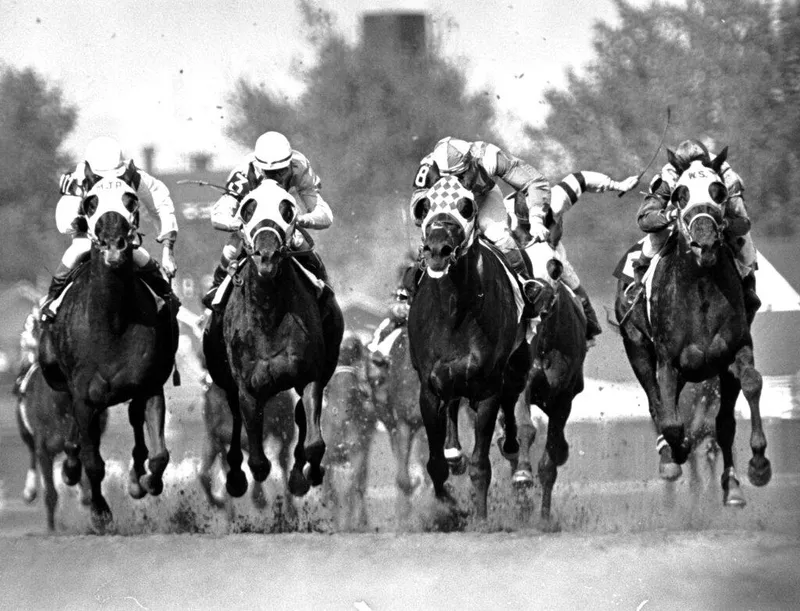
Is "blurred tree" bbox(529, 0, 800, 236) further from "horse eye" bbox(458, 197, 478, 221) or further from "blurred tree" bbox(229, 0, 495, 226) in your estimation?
"horse eye" bbox(458, 197, 478, 221)

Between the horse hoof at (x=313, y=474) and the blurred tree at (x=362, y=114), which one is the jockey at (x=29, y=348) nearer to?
the horse hoof at (x=313, y=474)

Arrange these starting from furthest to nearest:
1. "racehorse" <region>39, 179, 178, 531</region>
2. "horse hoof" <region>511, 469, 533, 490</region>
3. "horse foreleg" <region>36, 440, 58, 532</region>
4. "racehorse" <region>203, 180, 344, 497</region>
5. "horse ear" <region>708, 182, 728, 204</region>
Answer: "horse foreleg" <region>36, 440, 58, 532</region>, "horse hoof" <region>511, 469, 533, 490</region>, "racehorse" <region>39, 179, 178, 531</region>, "horse ear" <region>708, 182, 728, 204</region>, "racehorse" <region>203, 180, 344, 497</region>

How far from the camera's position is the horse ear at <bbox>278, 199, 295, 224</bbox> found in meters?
12.3

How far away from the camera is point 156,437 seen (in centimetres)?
1348

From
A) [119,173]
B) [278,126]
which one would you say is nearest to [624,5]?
[278,126]

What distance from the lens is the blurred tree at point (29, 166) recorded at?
24.4 metres

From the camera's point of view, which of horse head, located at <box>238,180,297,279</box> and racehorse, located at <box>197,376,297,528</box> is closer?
horse head, located at <box>238,180,297,279</box>

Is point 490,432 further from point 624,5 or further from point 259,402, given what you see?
point 624,5

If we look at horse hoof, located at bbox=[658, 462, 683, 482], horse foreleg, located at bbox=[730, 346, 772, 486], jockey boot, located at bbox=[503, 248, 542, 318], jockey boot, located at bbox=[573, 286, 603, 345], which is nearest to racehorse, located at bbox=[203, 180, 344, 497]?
jockey boot, located at bbox=[503, 248, 542, 318]

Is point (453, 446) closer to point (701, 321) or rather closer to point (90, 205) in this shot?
point (701, 321)

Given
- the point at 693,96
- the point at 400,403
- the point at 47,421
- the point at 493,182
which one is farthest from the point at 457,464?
the point at 693,96

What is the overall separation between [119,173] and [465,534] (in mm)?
3585

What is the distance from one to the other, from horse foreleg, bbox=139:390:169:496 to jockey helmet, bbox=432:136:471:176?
8.63 feet

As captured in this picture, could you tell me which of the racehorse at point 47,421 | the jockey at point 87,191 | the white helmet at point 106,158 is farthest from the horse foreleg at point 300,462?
the racehorse at point 47,421
